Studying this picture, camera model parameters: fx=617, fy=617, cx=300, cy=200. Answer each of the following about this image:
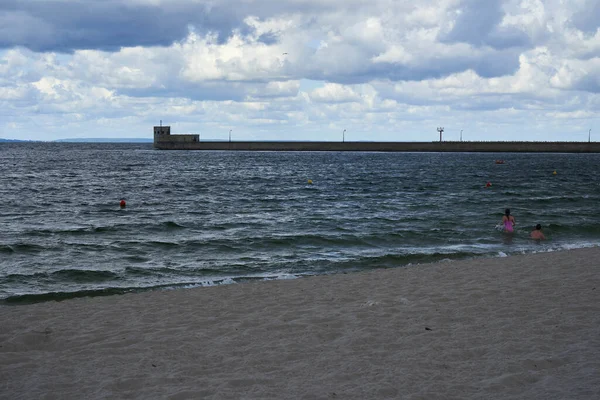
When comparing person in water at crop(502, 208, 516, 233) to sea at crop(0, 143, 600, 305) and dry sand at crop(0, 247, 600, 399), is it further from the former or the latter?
dry sand at crop(0, 247, 600, 399)

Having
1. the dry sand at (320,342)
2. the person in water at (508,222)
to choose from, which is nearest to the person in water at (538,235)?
the person in water at (508,222)

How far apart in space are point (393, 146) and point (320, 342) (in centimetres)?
17372

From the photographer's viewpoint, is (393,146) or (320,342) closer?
(320,342)

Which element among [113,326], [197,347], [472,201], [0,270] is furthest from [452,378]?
[472,201]

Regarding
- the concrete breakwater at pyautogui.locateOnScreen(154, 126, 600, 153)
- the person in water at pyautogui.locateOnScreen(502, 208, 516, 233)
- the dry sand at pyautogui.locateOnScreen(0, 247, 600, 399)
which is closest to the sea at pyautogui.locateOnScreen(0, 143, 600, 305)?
the person in water at pyautogui.locateOnScreen(502, 208, 516, 233)

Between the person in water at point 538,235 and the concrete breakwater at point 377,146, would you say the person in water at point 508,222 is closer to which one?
the person in water at point 538,235

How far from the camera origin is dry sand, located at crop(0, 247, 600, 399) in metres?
6.74

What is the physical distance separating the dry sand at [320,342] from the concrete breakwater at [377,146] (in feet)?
532

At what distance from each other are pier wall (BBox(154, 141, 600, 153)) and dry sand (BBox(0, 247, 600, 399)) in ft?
533

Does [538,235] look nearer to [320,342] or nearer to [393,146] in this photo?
[320,342]

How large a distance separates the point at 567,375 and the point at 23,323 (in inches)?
320

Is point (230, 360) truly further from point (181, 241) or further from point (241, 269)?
point (181, 241)

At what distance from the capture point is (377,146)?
17938 cm

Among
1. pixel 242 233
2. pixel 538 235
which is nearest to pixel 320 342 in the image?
pixel 242 233
